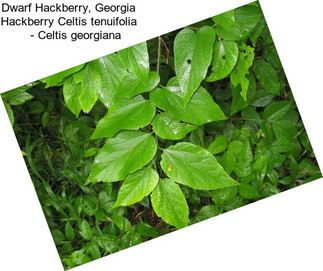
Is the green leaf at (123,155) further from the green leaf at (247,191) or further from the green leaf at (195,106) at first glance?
the green leaf at (247,191)

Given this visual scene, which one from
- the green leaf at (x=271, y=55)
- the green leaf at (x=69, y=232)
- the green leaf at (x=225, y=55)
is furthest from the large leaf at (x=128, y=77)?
the green leaf at (x=69, y=232)

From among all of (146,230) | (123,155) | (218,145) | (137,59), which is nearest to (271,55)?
(218,145)

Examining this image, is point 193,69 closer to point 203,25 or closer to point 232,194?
point 203,25

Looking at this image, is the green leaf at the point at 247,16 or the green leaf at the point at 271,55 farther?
the green leaf at the point at 271,55

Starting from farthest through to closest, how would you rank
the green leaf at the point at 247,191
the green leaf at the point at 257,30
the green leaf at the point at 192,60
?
the green leaf at the point at 247,191, the green leaf at the point at 257,30, the green leaf at the point at 192,60

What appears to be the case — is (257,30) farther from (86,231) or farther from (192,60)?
(86,231)
